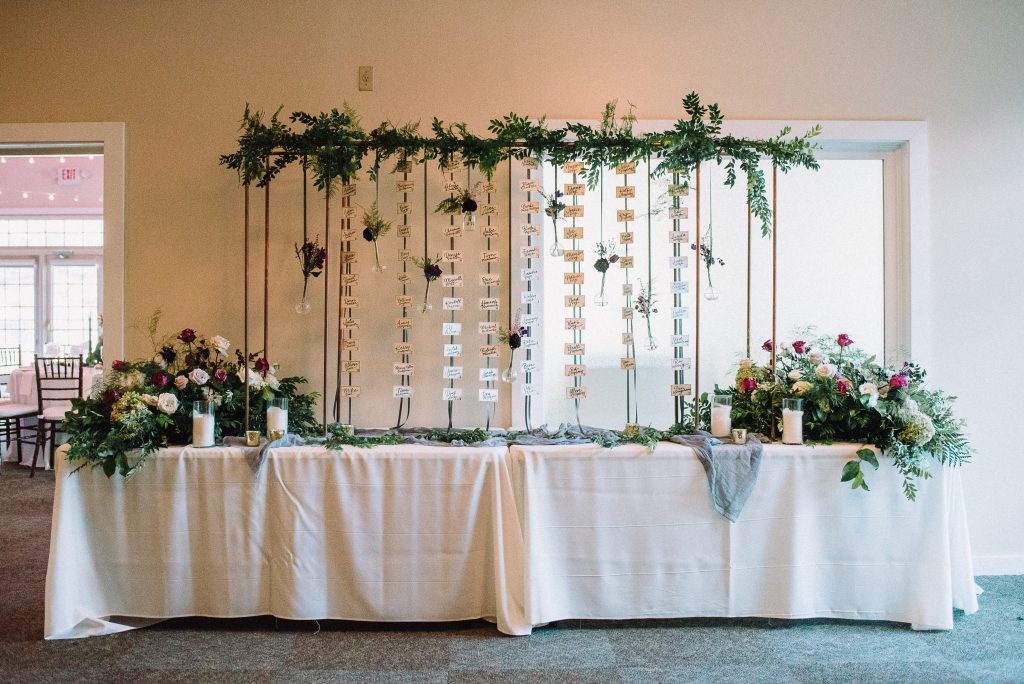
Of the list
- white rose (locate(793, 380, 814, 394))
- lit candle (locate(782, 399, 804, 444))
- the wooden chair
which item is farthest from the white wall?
the wooden chair

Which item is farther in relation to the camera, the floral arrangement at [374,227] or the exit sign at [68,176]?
the exit sign at [68,176]

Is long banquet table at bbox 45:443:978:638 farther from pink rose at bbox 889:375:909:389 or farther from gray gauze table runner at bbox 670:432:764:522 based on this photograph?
pink rose at bbox 889:375:909:389

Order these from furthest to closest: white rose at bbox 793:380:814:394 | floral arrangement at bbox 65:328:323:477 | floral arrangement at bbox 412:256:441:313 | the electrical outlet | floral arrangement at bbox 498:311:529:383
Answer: the electrical outlet
floral arrangement at bbox 412:256:441:313
floral arrangement at bbox 498:311:529:383
white rose at bbox 793:380:814:394
floral arrangement at bbox 65:328:323:477

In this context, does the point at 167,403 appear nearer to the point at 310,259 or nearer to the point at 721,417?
the point at 310,259

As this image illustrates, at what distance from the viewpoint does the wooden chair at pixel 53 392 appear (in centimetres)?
594

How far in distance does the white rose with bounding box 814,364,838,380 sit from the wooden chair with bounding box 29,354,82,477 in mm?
5740

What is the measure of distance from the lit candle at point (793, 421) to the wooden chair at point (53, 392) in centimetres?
563

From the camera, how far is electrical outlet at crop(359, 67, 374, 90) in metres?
3.43

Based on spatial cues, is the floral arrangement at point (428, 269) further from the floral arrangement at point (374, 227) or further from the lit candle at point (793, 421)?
the lit candle at point (793, 421)

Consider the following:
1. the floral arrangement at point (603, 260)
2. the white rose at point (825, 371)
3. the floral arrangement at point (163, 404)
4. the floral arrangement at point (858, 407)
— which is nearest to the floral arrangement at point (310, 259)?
the floral arrangement at point (163, 404)

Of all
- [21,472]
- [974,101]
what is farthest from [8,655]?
[974,101]

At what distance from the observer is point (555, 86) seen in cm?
344

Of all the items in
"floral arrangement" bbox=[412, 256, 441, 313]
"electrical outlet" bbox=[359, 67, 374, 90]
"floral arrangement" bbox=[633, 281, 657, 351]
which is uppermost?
"electrical outlet" bbox=[359, 67, 374, 90]

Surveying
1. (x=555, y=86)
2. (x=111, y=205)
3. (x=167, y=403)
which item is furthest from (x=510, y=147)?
(x=111, y=205)
